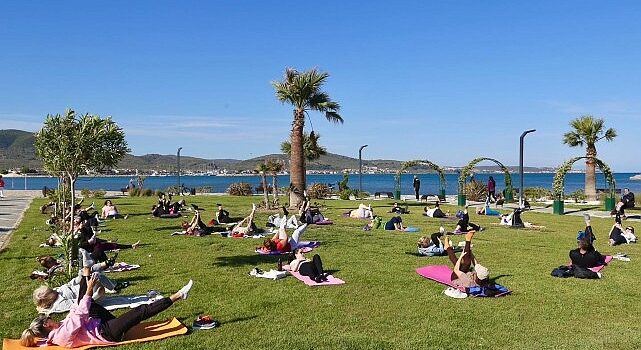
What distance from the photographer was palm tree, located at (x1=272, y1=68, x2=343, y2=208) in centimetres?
3052

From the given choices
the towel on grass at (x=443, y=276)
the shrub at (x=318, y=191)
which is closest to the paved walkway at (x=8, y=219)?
the towel on grass at (x=443, y=276)

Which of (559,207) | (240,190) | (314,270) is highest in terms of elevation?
(240,190)

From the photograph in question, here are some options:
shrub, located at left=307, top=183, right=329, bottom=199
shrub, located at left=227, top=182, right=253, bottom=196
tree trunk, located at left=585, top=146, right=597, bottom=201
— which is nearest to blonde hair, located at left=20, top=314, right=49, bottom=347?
shrub, located at left=307, top=183, right=329, bottom=199

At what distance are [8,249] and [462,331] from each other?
47.7 feet

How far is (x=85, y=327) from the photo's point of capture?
26.9 feet

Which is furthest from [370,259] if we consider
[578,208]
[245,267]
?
[578,208]

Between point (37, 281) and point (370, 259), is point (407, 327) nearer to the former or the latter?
point (370, 259)

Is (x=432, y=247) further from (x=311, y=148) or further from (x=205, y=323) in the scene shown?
(x=311, y=148)

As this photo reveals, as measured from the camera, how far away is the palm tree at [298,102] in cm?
3052

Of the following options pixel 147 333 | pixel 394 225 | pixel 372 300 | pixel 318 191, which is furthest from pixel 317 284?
pixel 318 191

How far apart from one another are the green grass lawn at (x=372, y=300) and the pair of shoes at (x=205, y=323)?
0.16 meters

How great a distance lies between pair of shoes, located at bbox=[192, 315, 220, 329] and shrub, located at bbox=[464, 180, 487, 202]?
3539cm

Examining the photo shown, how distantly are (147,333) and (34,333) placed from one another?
155 cm

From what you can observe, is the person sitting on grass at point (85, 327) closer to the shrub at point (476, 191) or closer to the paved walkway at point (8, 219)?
the paved walkway at point (8, 219)
